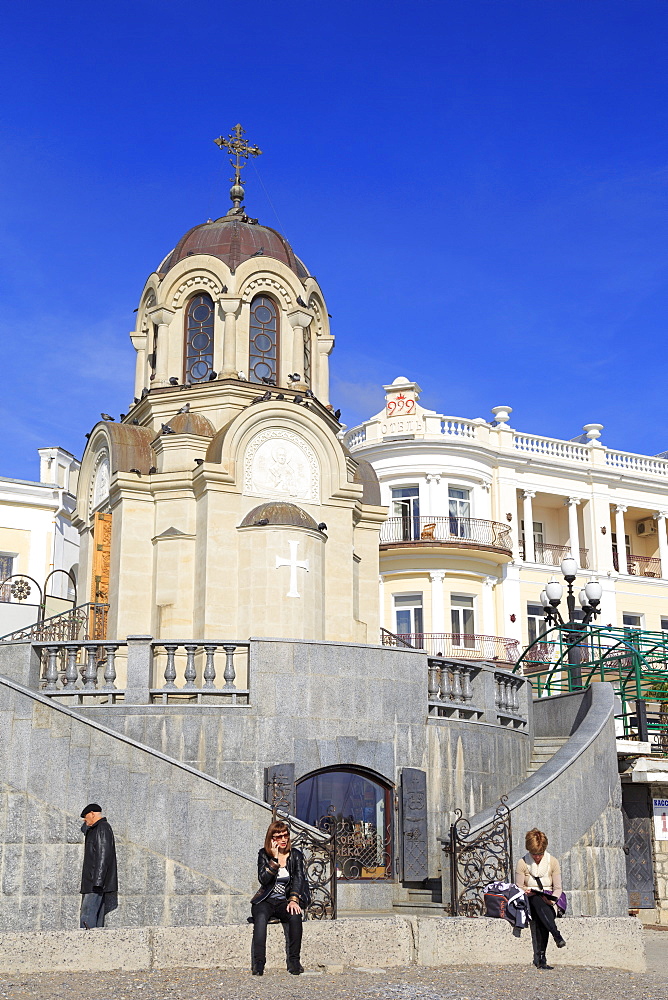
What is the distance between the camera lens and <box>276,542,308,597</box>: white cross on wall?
886 inches

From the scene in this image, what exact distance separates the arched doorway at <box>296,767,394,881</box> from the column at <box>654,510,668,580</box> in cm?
3136

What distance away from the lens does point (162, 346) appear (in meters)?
26.5

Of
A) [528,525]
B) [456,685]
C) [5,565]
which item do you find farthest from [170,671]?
[528,525]

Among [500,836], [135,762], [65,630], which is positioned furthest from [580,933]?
[65,630]

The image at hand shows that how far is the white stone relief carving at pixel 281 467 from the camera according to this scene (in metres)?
23.9

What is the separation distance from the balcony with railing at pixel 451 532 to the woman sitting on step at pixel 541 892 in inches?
1116

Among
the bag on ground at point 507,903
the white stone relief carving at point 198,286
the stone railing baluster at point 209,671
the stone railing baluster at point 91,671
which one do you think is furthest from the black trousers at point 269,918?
the white stone relief carving at point 198,286

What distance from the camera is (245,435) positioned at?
78.2 feet

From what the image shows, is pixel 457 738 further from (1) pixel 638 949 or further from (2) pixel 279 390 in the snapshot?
(2) pixel 279 390

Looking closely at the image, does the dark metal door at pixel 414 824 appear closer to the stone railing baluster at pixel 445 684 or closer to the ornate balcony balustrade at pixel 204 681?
the stone railing baluster at pixel 445 684

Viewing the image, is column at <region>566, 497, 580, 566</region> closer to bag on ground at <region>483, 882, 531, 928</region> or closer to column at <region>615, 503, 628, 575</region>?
column at <region>615, 503, 628, 575</region>

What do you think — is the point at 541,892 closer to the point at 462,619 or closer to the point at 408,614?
the point at 408,614

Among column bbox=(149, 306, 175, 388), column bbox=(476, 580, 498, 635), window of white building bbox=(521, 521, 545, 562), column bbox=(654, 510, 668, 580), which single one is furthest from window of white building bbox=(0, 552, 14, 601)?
column bbox=(654, 510, 668, 580)

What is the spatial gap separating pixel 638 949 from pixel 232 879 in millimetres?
4828
